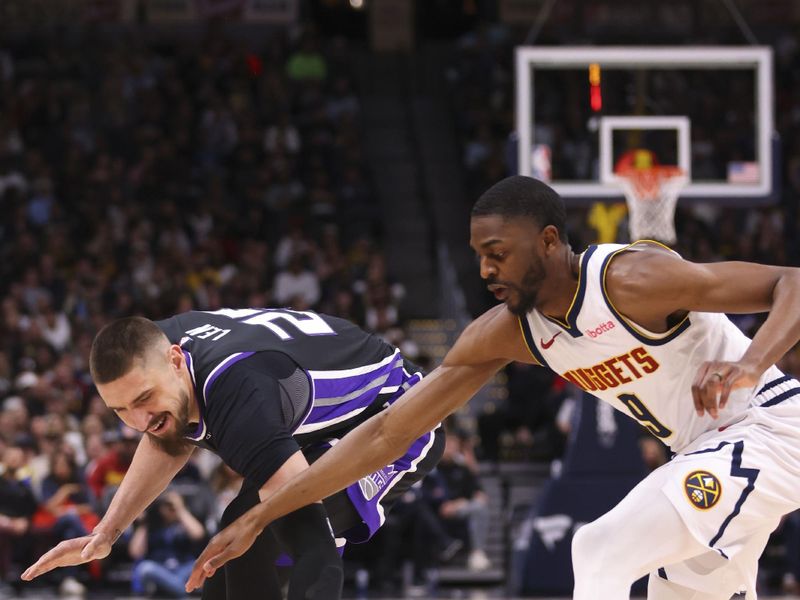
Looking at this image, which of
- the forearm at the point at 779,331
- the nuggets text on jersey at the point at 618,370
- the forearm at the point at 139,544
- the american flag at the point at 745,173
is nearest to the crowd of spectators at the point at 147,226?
the forearm at the point at 139,544

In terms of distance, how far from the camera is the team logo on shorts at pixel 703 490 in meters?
4.04

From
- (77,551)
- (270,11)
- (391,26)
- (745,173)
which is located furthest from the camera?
(391,26)

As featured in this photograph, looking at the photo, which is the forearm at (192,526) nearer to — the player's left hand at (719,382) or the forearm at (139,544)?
the forearm at (139,544)

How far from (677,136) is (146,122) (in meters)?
8.59

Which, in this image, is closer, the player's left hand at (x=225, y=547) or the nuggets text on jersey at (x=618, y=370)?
the player's left hand at (x=225, y=547)

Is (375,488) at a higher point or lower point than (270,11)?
lower

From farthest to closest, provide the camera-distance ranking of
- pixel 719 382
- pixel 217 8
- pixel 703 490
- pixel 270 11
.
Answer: pixel 270 11, pixel 217 8, pixel 703 490, pixel 719 382

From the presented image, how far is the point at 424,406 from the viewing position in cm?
445

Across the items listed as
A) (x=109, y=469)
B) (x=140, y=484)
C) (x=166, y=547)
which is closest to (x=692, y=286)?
(x=140, y=484)

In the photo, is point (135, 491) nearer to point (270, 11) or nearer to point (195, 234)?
point (195, 234)

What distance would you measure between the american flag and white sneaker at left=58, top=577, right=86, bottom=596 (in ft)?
22.7

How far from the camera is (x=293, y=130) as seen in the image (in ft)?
56.7

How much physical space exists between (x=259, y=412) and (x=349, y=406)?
677 millimetres

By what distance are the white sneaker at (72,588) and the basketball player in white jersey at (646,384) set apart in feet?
25.1
